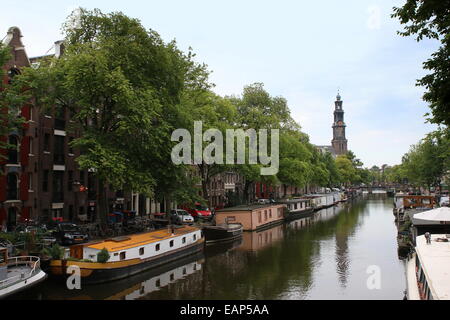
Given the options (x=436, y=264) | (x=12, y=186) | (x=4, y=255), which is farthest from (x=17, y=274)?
(x=436, y=264)

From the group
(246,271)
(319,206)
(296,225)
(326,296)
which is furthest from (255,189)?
(326,296)

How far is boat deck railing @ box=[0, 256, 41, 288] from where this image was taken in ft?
68.2

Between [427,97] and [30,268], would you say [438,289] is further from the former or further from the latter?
[30,268]

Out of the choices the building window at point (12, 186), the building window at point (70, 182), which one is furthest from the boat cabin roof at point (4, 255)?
the building window at point (70, 182)

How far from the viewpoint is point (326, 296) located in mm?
23359

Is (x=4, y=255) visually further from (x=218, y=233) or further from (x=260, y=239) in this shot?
(x=260, y=239)

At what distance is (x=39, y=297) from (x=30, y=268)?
6.03 feet

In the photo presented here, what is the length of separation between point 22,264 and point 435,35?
82.0 ft

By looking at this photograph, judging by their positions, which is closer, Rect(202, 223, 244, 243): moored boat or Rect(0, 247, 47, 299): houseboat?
Rect(0, 247, 47, 299): houseboat

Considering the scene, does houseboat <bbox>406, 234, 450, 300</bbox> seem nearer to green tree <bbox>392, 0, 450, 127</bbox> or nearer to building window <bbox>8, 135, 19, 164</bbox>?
green tree <bbox>392, 0, 450, 127</bbox>

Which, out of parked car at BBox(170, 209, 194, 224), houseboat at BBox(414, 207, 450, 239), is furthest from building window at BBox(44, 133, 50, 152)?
houseboat at BBox(414, 207, 450, 239)

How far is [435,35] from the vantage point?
18.3m

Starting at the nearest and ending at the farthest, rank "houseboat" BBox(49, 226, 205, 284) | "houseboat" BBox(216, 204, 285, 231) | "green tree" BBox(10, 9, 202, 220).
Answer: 1. "houseboat" BBox(49, 226, 205, 284)
2. "green tree" BBox(10, 9, 202, 220)
3. "houseboat" BBox(216, 204, 285, 231)

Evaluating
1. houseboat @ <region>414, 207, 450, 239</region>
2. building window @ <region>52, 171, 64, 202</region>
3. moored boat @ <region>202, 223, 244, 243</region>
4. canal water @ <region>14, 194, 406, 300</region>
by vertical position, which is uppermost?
building window @ <region>52, 171, 64, 202</region>
